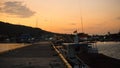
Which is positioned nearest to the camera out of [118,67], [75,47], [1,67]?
[1,67]

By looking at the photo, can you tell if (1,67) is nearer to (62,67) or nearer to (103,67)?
(62,67)

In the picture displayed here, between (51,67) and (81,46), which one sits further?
(81,46)

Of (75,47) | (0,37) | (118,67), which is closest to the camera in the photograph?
(118,67)

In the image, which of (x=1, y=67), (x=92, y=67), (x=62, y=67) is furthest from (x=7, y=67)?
(x=92, y=67)

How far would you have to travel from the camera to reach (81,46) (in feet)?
270

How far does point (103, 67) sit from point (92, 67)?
167cm

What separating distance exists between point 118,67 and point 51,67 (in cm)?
2813

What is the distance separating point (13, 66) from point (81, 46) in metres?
61.3

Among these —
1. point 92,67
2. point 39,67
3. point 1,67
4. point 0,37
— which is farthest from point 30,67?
point 0,37

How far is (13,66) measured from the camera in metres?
21.8

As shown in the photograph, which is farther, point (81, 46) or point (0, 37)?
point (0, 37)

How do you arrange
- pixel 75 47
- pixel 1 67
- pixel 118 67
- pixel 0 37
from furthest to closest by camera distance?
pixel 0 37 → pixel 75 47 → pixel 118 67 → pixel 1 67

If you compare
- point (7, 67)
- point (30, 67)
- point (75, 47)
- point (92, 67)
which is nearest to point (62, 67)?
point (30, 67)

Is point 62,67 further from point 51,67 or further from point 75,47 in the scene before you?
point 75,47
